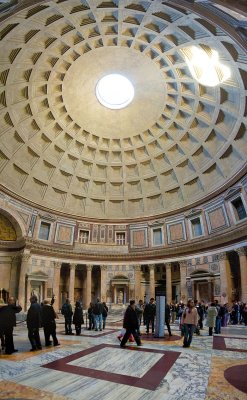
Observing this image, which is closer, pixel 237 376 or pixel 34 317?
pixel 237 376

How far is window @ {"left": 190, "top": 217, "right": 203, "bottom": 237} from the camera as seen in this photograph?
28383 millimetres

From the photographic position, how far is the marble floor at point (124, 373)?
4.74 metres

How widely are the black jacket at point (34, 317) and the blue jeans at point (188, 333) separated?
15.7ft

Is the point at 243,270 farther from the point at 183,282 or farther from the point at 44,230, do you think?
the point at 44,230

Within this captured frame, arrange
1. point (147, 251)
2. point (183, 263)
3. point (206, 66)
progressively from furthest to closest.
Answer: point (147, 251) < point (183, 263) < point (206, 66)

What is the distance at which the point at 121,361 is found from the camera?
703 cm

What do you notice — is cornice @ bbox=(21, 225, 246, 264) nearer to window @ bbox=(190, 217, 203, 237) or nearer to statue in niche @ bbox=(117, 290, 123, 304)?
window @ bbox=(190, 217, 203, 237)

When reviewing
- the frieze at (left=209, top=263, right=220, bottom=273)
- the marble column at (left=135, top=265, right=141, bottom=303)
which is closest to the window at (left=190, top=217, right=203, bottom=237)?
the frieze at (left=209, top=263, right=220, bottom=273)

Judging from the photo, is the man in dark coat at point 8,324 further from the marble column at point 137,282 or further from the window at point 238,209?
the marble column at point 137,282

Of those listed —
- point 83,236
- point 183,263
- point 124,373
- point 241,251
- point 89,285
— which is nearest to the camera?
point 124,373

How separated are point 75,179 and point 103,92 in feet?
34.0

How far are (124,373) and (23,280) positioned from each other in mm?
22551

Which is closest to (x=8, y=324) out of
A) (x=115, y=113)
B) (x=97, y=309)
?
(x=97, y=309)

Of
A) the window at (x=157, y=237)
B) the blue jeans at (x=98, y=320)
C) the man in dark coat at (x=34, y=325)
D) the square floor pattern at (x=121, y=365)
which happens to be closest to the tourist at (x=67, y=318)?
the blue jeans at (x=98, y=320)
